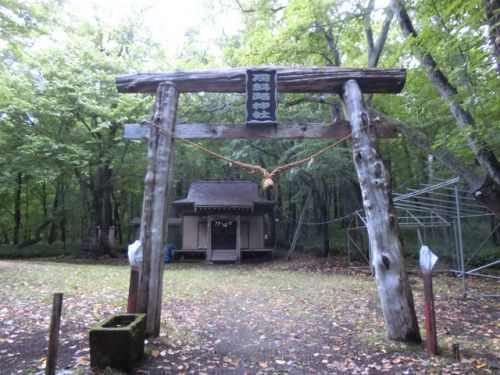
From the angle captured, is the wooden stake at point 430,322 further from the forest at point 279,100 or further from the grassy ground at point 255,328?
the forest at point 279,100

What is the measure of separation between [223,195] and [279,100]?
7.01 m

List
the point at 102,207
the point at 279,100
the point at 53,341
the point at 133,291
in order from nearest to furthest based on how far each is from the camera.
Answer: the point at 53,341 < the point at 133,291 < the point at 279,100 < the point at 102,207

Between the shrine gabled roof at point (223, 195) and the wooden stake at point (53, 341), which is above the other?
the shrine gabled roof at point (223, 195)

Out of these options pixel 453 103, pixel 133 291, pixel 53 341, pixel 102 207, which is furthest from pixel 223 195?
pixel 53 341

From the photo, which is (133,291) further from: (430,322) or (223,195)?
(223,195)

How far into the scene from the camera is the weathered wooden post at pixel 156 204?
190 inches

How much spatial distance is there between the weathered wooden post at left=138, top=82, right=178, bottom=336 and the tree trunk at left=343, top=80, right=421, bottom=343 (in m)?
2.84

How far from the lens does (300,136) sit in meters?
5.43

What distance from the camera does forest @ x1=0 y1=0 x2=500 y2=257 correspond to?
6.73m

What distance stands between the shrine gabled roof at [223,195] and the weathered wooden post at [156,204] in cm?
1258

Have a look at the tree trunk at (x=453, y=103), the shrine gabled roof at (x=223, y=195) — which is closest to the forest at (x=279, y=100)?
the tree trunk at (x=453, y=103)

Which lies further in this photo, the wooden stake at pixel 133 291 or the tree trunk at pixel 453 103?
the tree trunk at pixel 453 103

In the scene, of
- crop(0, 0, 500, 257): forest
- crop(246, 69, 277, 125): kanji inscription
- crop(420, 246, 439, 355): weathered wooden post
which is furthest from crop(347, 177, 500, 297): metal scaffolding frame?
crop(246, 69, 277, 125): kanji inscription

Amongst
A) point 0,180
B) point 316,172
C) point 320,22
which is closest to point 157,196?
point 320,22
